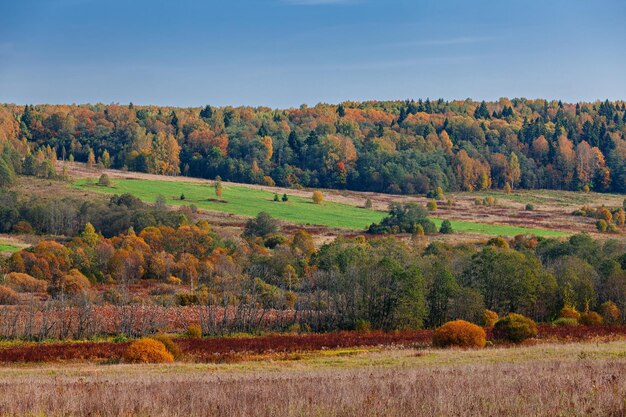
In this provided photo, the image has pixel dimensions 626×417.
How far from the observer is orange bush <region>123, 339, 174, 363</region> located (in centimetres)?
3534

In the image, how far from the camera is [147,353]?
35562 mm

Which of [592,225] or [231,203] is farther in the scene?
[231,203]

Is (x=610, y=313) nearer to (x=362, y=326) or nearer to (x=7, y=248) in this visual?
(x=362, y=326)

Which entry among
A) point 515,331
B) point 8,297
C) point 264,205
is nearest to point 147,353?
point 515,331

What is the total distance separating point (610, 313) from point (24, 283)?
51.0 metres

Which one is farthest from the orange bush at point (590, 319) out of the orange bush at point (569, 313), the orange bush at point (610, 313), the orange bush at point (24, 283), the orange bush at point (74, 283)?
the orange bush at point (24, 283)

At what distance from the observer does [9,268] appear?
76188mm

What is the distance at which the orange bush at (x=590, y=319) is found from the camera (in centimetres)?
5272

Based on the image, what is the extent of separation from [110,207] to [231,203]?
31422mm

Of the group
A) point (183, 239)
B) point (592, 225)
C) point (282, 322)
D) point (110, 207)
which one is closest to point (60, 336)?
point (282, 322)

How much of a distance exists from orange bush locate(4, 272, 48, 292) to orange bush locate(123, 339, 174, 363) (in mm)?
38885

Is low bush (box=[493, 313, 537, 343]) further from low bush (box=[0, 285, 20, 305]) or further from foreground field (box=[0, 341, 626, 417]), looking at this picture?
low bush (box=[0, 285, 20, 305])

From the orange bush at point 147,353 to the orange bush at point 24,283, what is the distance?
38885mm

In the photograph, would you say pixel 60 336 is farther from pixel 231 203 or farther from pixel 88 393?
pixel 231 203
